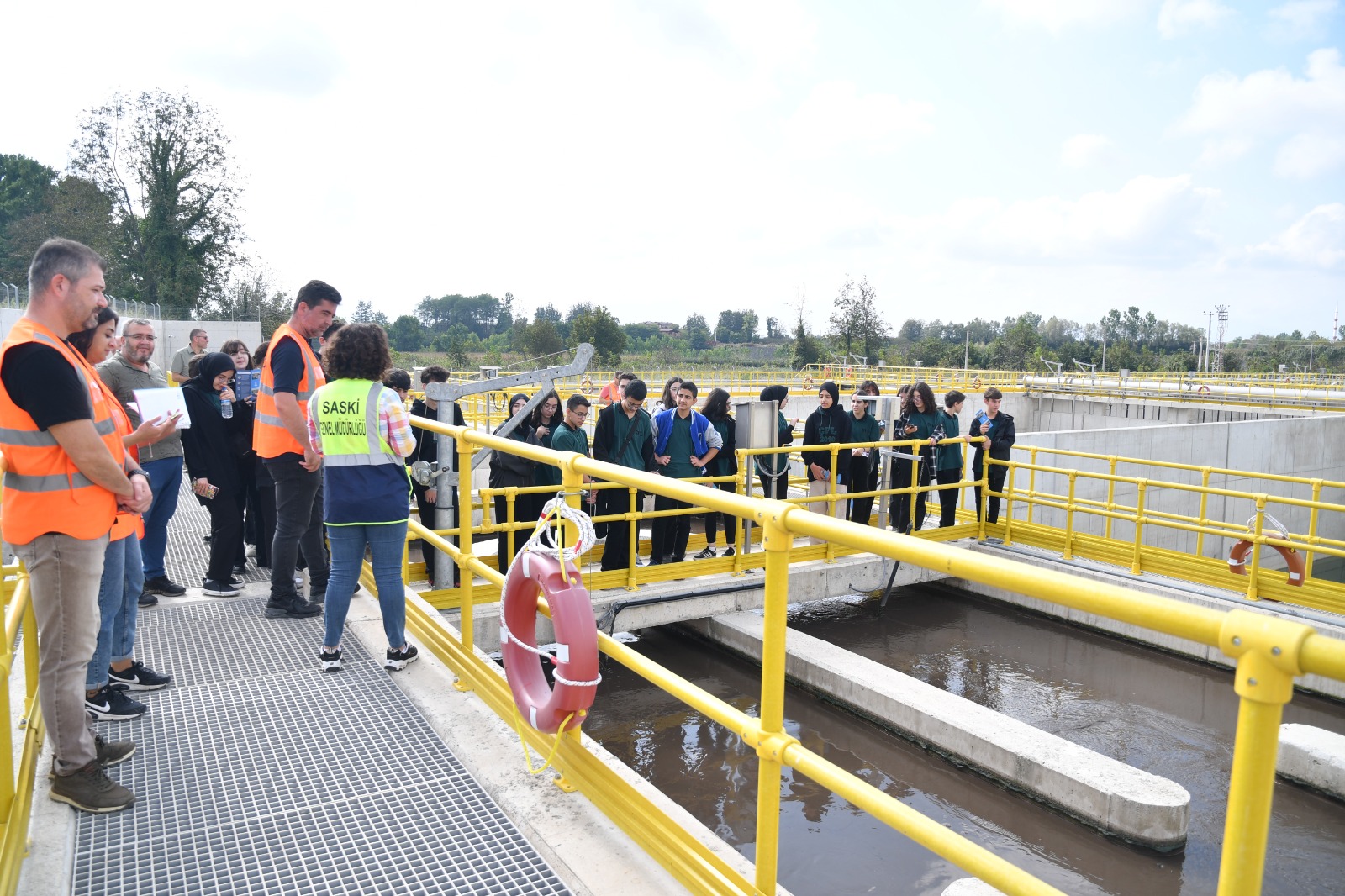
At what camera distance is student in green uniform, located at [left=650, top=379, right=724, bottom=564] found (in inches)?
303

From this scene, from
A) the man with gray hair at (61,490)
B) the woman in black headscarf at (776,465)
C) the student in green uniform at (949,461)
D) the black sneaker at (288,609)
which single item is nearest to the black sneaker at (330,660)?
the black sneaker at (288,609)

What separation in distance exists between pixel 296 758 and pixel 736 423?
18.5 ft

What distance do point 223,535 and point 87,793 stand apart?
290 cm

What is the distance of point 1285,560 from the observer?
305 inches

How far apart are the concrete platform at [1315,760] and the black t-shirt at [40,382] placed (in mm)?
6517

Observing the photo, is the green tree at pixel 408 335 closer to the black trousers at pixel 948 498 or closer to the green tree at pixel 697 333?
the green tree at pixel 697 333

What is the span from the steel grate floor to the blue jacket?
12.4 feet

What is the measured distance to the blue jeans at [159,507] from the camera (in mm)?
5125

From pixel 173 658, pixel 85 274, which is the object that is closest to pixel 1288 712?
pixel 173 658

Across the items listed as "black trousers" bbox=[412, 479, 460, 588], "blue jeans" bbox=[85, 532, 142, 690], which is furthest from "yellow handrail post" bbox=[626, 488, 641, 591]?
"blue jeans" bbox=[85, 532, 142, 690]

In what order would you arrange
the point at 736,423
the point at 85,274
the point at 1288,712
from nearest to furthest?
the point at 85,274 < the point at 1288,712 < the point at 736,423

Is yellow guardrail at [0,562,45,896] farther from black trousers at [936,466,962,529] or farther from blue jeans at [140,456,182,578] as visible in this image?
black trousers at [936,466,962,529]

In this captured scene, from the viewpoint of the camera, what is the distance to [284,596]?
5.10m

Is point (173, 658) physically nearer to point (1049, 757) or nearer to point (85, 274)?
point (85, 274)
